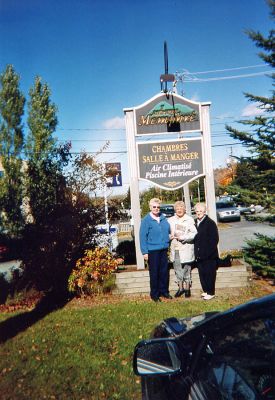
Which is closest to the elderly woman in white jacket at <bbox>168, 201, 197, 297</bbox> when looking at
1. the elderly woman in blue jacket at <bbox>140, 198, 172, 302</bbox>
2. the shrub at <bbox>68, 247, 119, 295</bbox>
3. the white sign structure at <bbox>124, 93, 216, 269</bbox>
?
the elderly woman in blue jacket at <bbox>140, 198, 172, 302</bbox>

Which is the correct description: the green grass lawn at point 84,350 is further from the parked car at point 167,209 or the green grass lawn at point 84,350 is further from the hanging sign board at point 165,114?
the parked car at point 167,209

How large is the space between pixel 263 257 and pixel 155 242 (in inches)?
131

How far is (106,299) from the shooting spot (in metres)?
6.98

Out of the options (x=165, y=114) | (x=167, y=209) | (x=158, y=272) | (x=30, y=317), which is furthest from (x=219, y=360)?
(x=167, y=209)

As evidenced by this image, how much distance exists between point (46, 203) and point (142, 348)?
22.6 ft

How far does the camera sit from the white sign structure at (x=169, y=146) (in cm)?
773

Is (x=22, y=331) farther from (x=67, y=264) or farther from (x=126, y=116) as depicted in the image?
(x=126, y=116)

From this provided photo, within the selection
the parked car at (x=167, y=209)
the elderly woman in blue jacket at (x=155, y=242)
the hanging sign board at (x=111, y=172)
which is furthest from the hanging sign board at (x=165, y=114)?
the parked car at (x=167, y=209)

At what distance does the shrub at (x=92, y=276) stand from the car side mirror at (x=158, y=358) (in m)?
5.13

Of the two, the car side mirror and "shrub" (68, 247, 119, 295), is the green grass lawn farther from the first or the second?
the car side mirror

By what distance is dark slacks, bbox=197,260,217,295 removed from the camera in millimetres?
6266

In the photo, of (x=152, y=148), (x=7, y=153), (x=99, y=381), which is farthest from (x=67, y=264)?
(x=7, y=153)

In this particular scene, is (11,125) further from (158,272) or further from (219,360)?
(219,360)

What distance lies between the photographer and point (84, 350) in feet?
14.9
